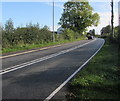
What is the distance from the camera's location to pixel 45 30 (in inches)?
1313

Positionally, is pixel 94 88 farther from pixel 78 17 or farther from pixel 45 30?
pixel 78 17

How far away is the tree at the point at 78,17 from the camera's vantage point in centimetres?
6719

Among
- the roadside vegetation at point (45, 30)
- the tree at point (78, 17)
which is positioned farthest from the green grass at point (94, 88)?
the tree at point (78, 17)

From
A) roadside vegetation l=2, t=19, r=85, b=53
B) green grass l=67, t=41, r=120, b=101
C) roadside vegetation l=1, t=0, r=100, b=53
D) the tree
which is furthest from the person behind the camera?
the tree

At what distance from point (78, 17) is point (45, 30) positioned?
117 feet

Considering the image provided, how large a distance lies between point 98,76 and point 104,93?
2.17 metres

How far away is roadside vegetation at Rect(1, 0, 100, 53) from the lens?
76.3ft

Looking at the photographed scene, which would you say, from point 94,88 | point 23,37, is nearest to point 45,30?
point 23,37

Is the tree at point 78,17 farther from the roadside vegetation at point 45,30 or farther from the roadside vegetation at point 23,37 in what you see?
the roadside vegetation at point 23,37

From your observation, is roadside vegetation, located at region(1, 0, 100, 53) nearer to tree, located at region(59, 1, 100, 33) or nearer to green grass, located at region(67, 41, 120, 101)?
tree, located at region(59, 1, 100, 33)

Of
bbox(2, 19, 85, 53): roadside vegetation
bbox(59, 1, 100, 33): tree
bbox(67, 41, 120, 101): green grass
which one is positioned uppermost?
bbox(59, 1, 100, 33): tree

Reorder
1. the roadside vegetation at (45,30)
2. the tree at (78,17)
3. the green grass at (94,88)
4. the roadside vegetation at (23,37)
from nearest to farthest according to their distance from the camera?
the green grass at (94,88) < the roadside vegetation at (23,37) < the roadside vegetation at (45,30) < the tree at (78,17)

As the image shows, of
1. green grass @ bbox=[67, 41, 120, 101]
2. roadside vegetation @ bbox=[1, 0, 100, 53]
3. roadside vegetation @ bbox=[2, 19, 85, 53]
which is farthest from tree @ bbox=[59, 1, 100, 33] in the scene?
green grass @ bbox=[67, 41, 120, 101]

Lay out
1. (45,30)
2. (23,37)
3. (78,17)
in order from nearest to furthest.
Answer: (23,37), (45,30), (78,17)
